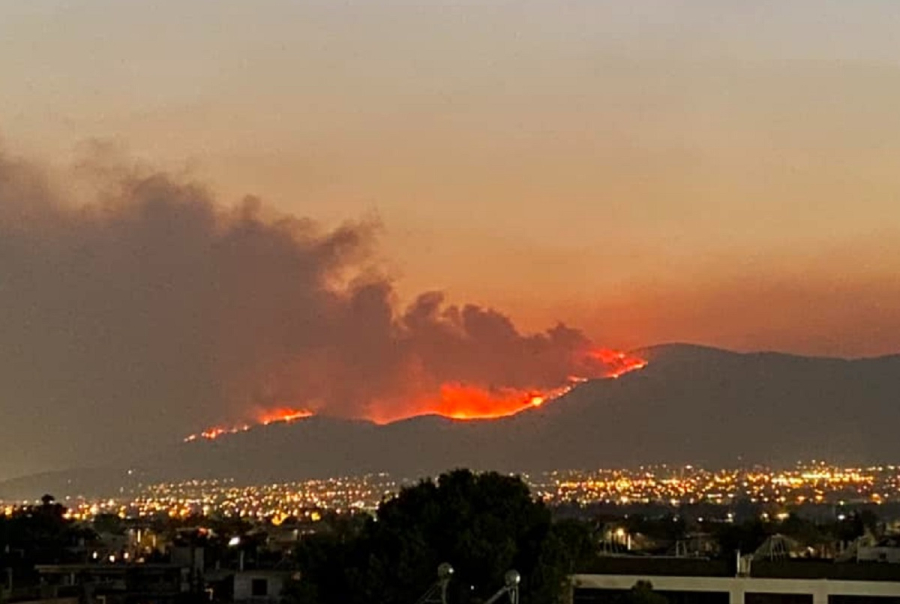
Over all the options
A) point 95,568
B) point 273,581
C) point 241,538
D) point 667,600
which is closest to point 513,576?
point 667,600

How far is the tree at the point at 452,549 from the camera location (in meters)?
34.1

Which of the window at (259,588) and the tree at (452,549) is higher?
the tree at (452,549)

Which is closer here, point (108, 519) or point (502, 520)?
point (502, 520)

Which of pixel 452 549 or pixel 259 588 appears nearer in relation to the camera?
pixel 452 549

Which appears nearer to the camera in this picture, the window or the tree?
the tree

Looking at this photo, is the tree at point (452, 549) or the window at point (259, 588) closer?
the tree at point (452, 549)

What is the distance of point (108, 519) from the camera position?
10412 cm

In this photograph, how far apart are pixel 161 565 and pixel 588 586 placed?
1774 cm

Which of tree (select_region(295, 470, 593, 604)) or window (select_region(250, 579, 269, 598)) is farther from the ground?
tree (select_region(295, 470, 593, 604))

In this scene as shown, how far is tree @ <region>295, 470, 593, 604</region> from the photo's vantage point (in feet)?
112

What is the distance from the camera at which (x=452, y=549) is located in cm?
3472

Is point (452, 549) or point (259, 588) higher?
point (452, 549)

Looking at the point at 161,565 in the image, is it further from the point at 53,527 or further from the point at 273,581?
the point at 53,527

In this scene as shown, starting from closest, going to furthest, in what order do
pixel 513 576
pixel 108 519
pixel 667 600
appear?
pixel 513 576 < pixel 667 600 < pixel 108 519
